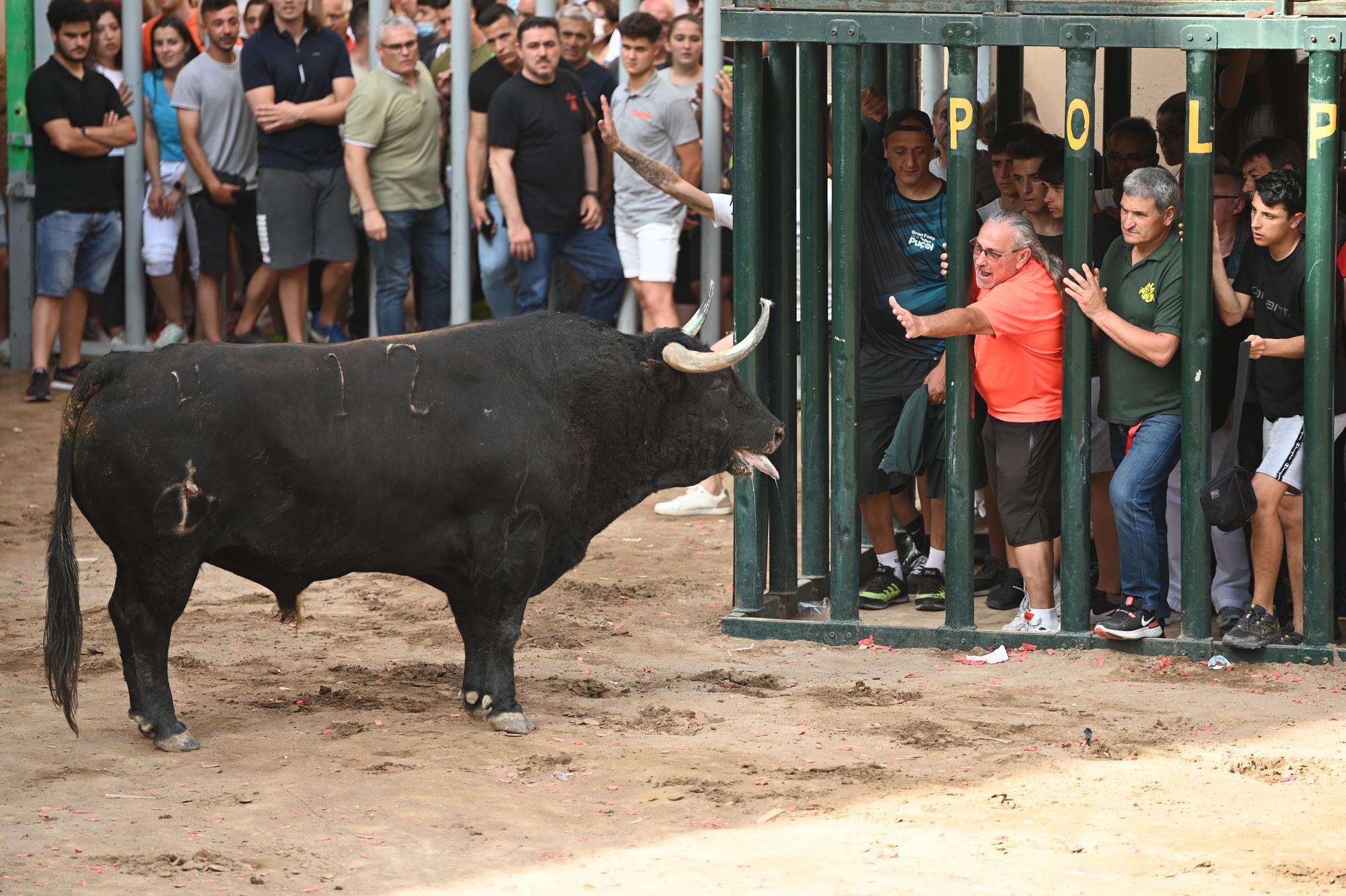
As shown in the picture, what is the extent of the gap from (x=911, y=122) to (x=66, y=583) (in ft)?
13.5

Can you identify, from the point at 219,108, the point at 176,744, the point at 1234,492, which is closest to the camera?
the point at 176,744

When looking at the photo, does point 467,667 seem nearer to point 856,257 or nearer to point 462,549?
point 462,549

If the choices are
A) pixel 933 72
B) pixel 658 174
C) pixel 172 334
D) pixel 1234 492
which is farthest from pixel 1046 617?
pixel 172 334

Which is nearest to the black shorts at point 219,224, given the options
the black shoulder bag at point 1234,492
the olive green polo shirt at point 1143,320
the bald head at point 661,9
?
the bald head at point 661,9

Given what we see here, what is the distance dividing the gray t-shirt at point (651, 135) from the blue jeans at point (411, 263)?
4.94 ft

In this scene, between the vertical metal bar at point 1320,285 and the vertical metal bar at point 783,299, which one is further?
the vertical metal bar at point 783,299

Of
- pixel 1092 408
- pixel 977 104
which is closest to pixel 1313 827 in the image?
pixel 1092 408

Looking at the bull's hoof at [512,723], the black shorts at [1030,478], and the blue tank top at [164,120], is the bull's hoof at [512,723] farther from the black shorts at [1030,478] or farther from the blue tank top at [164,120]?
Result: the blue tank top at [164,120]

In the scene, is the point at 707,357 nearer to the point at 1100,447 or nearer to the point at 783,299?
the point at 783,299

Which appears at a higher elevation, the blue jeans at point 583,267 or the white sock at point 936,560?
the blue jeans at point 583,267

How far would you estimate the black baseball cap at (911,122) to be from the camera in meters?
8.46

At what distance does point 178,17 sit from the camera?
13.3 meters

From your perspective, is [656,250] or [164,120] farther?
[164,120]

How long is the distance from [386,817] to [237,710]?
143cm
